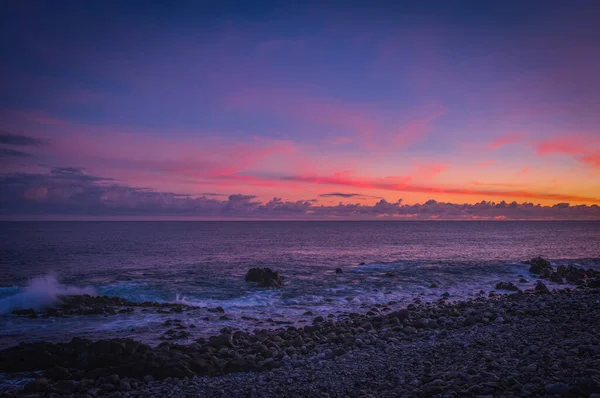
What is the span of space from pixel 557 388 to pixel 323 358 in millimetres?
6220

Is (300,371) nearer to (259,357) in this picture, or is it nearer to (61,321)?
(259,357)

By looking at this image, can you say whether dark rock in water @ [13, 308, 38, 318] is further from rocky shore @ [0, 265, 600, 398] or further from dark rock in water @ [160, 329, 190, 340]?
dark rock in water @ [160, 329, 190, 340]

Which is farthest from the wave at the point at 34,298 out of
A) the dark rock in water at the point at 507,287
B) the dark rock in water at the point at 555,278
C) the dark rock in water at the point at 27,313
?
the dark rock in water at the point at 555,278

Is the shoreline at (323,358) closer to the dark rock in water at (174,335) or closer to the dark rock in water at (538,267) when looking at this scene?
the dark rock in water at (174,335)

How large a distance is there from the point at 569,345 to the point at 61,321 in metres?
21.0

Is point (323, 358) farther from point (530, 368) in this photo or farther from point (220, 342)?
point (530, 368)

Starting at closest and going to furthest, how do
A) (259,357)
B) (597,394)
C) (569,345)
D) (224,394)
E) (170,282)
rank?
1. (597,394)
2. (224,394)
3. (569,345)
4. (259,357)
5. (170,282)

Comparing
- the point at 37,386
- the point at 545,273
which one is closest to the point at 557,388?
the point at 37,386

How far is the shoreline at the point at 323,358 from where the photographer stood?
24.8 feet

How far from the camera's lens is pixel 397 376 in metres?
8.38

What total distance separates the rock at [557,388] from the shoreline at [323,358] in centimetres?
2

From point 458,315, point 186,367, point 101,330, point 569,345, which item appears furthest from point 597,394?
point 101,330

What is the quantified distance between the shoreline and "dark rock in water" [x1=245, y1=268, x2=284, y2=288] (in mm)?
12305

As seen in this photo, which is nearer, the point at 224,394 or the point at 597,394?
the point at 597,394
